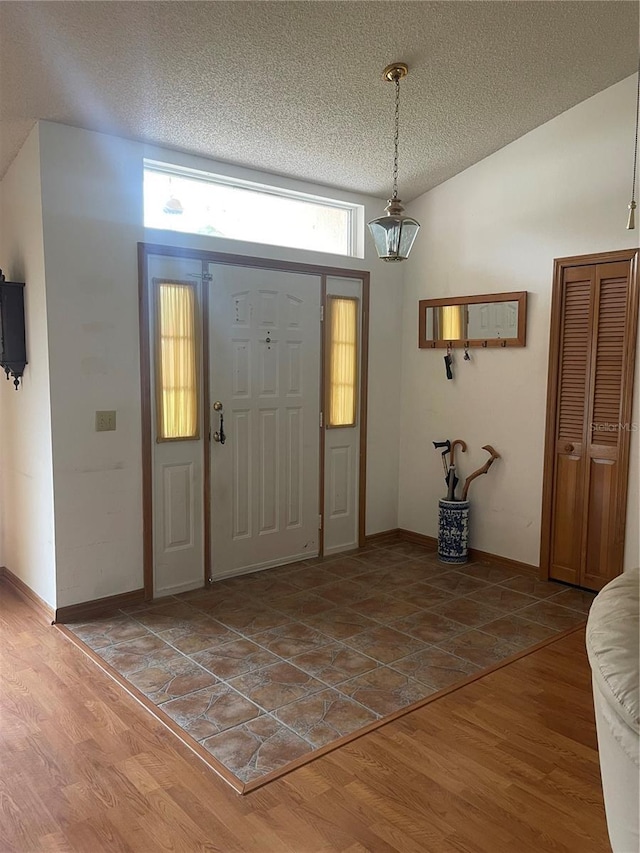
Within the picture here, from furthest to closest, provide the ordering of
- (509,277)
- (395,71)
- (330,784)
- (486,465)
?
1. (486,465)
2. (509,277)
3. (395,71)
4. (330,784)

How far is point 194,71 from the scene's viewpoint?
9.61ft

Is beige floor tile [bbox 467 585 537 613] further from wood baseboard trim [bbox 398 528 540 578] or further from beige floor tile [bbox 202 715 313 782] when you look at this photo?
beige floor tile [bbox 202 715 313 782]

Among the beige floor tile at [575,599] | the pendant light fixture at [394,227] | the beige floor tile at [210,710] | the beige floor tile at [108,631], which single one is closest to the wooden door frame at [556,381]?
the beige floor tile at [575,599]

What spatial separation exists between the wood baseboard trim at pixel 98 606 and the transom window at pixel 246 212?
2079 millimetres

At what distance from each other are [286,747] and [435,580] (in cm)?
200

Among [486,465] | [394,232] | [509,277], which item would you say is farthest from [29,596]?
[509,277]

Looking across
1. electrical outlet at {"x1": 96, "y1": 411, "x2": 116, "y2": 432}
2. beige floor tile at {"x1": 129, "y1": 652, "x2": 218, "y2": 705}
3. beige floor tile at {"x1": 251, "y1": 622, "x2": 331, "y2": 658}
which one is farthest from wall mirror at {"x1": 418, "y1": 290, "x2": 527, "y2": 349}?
beige floor tile at {"x1": 129, "y1": 652, "x2": 218, "y2": 705}

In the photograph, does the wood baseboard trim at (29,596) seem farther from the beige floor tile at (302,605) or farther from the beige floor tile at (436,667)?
the beige floor tile at (436,667)

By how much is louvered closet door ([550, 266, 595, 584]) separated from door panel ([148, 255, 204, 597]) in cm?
219

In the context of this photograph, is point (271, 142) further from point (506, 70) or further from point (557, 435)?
point (557, 435)

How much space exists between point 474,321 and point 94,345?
2.46 m

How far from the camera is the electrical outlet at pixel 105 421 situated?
3.51 meters

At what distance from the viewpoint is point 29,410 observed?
361 centimetres

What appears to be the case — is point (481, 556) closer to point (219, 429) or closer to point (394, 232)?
point (219, 429)
